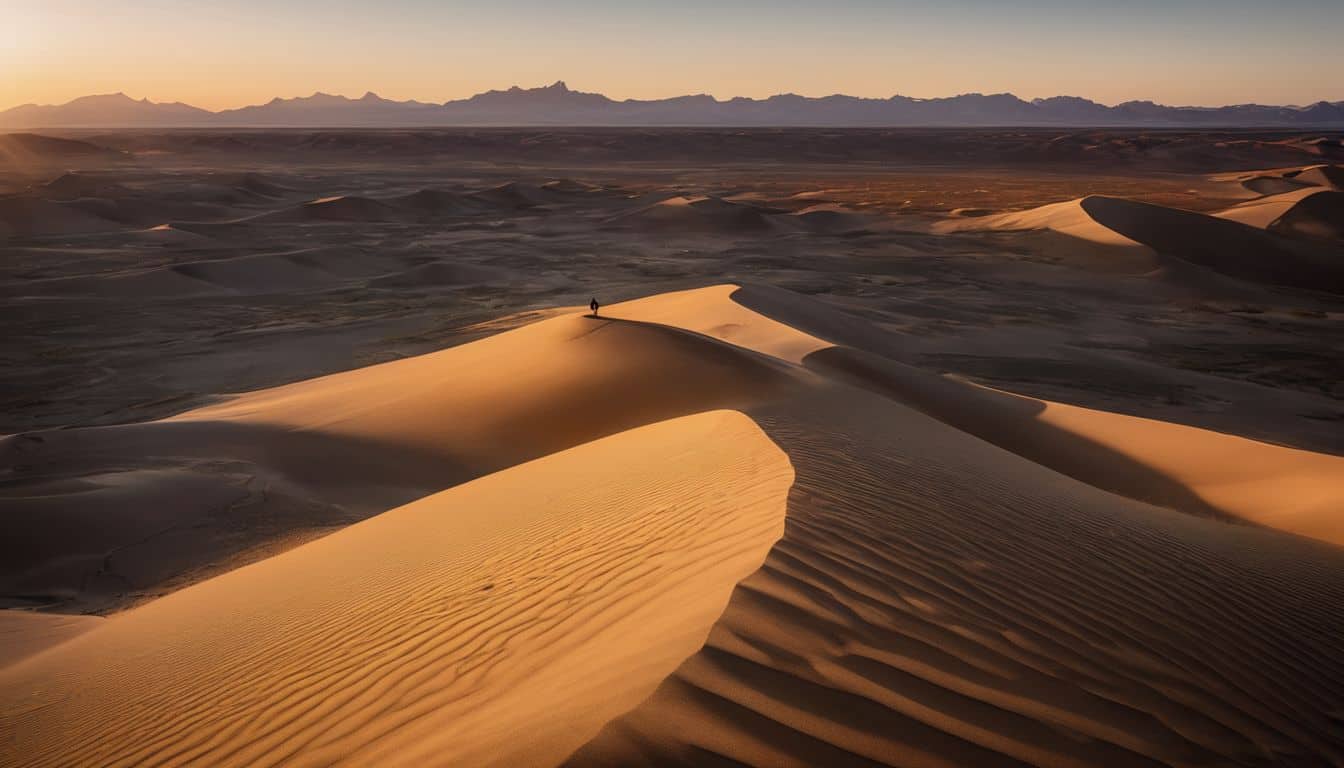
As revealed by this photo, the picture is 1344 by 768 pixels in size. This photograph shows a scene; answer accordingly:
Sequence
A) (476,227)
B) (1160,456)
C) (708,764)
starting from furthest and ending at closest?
1. (476,227)
2. (1160,456)
3. (708,764)

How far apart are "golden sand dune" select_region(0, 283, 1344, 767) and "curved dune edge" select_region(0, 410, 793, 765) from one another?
0.02 m

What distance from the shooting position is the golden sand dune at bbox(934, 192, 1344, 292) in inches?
1029

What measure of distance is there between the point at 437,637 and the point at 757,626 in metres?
1.68

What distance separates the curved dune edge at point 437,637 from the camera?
2.81 meters

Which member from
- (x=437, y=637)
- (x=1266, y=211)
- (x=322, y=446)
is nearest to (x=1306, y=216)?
(x=1266, y=211)

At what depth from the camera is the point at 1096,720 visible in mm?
2750

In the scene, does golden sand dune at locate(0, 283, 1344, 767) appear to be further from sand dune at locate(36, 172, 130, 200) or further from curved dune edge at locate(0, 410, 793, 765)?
sand dune at locate(36, 172, 130, 200)

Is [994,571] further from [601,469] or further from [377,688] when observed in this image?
[601,469]

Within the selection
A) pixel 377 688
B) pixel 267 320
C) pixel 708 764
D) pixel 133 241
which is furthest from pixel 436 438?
pixel 133 241

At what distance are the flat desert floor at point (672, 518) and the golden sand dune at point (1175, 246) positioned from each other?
34 cm

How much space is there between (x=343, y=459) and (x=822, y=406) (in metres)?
5.74

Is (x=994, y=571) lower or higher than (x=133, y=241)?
higher

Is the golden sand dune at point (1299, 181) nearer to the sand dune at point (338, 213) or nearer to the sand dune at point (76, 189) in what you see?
the sand dune at point (338, 213)

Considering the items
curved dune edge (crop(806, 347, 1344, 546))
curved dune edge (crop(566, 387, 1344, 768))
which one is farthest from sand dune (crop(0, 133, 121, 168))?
curved dune edge (crop(566, 387, 1344, 768))
